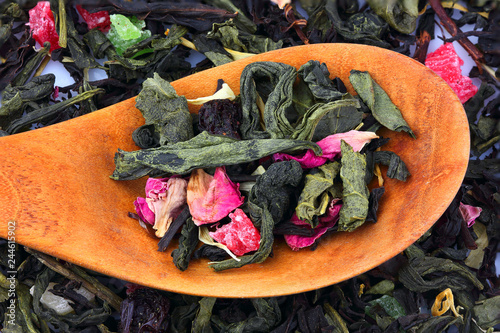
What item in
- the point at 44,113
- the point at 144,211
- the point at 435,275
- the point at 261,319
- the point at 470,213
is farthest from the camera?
the point at 44,113

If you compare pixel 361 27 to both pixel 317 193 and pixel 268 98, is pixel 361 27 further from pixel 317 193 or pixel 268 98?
pixel 317 193

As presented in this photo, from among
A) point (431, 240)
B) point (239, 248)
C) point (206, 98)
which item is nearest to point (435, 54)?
point (431, 240)

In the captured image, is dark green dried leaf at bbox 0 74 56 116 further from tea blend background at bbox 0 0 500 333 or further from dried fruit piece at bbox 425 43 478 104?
dried fruit piece at bbox 425 43 478 104

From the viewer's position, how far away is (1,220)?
175 centimetres

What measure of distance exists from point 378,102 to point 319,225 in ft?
2.48

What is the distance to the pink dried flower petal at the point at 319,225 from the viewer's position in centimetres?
191

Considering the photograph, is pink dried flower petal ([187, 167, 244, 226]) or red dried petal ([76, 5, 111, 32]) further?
red dried petal ([76, 5, 111, 32])

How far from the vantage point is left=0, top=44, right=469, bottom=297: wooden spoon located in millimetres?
1764

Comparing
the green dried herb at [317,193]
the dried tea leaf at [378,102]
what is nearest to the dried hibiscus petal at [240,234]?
the green dried herb at [317,193]

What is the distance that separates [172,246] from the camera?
2.06 metres

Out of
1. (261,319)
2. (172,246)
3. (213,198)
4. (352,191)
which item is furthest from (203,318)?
(352,191)

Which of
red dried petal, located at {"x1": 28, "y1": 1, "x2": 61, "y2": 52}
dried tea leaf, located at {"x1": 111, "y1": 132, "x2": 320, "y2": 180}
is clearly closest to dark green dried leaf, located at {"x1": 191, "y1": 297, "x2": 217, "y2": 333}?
dried tea leaf, located at {"x1": 111, "y1": 132, "x2": 320, "y2": 180}

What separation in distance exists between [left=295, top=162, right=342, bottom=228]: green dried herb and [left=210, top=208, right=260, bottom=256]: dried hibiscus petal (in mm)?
247

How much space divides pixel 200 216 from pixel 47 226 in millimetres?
725
